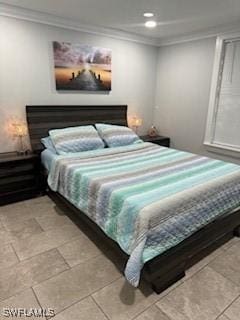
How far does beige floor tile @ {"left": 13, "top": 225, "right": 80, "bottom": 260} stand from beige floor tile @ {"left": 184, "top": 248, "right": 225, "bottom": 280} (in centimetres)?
118

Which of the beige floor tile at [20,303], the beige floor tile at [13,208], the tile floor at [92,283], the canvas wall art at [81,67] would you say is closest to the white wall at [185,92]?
the canvas wall art at [81,67]

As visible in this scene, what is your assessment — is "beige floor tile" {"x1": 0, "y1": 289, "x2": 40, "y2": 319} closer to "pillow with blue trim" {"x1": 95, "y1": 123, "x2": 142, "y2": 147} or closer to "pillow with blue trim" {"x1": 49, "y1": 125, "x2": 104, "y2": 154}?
"pillow with blue trim" {"x1": 49, "y1": 125, "x2": 104, "y2": 154}

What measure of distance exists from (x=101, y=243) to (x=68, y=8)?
9.13ft

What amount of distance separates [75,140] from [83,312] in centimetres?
210

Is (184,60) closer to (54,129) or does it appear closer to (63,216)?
(54,129)

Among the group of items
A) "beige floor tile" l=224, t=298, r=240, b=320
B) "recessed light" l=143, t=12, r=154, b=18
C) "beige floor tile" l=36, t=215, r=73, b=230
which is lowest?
"beige floor tile" l=36, t=215, r=73, b=230

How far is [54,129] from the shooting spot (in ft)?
11.4

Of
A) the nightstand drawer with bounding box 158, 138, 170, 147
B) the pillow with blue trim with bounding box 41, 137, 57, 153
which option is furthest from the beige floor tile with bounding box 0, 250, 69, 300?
the nightstand drawer with bounding box 158, 138, 170, 147

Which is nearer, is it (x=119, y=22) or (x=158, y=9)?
(x=158, y=9)

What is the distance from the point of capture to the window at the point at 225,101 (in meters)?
A: 3.40

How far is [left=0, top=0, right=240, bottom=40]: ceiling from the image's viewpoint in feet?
8.45

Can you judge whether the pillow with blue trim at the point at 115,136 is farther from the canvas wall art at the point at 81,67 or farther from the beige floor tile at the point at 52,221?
the beige floor tile at the point at 52,221

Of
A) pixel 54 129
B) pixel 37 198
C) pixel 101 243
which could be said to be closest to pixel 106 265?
pixel 101 243

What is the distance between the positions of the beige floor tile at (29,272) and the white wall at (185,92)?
301 centimetres
